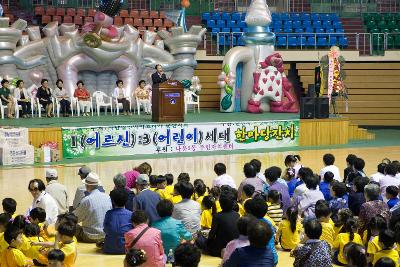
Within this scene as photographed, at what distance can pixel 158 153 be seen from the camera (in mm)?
21203

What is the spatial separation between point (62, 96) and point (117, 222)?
12.8m

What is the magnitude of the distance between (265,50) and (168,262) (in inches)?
624

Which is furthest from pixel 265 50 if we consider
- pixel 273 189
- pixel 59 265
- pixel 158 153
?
pixel 59 265

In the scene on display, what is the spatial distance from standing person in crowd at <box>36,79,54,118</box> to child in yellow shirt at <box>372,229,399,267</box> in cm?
1504

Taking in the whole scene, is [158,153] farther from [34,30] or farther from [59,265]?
[59,265]

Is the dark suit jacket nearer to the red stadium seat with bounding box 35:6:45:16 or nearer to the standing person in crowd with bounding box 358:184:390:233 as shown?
the red stadium seat with bounding box 35:6:45:16

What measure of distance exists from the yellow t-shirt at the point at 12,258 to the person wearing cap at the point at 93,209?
248cm

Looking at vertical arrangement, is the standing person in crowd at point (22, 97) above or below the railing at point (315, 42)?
below

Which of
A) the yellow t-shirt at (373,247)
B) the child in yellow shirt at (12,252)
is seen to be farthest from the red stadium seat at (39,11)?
the yellow t-shirt at (373,247)

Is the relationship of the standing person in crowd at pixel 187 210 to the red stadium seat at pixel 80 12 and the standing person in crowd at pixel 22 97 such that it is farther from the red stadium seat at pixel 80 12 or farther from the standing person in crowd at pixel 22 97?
the red stadium seat at pixel 80 12

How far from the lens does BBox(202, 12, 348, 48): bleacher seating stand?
89.7 ft

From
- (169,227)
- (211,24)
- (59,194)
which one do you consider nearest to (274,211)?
(169,227)

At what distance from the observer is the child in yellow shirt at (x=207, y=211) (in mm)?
10711

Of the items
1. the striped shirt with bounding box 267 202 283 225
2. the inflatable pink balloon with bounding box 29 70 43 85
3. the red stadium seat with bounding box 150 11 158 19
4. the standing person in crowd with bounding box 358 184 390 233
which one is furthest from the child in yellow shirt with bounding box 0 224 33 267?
the red stadium seat with bounding box 150 11 158 19
